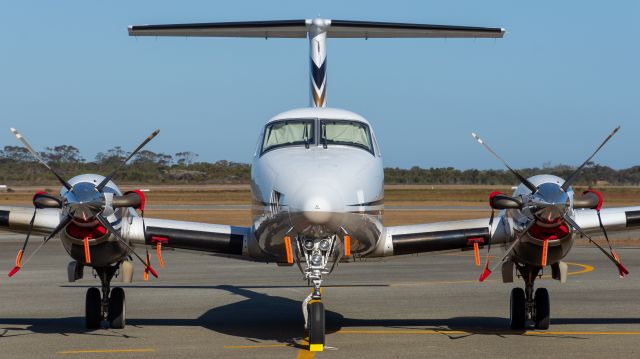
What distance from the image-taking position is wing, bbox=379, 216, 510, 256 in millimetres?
12773

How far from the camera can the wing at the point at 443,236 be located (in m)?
12.8

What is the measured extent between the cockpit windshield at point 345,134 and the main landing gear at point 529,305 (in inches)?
115

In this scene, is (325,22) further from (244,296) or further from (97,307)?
(97,307)

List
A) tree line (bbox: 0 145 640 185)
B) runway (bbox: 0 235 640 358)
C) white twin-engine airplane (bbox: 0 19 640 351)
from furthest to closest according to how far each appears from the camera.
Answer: tree line (bbox: 0 145 640 185) < runway (bbox: 0 235 640 358) < white twin-engine airplane (bbox: 0 19 640 351)

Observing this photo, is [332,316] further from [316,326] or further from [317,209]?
[317,209]

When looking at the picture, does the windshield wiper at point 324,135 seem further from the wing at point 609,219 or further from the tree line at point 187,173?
the tree line at point 187,173

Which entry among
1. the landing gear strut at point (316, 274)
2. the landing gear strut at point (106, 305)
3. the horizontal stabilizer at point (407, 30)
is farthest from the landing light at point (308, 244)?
the horizontal stabilizer at point (407, 30)

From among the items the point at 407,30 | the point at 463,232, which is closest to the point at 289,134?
the point at 463,232

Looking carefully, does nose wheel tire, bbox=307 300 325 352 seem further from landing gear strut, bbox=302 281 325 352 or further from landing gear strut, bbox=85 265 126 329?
landing gear strut, bbox=85 265 126 329

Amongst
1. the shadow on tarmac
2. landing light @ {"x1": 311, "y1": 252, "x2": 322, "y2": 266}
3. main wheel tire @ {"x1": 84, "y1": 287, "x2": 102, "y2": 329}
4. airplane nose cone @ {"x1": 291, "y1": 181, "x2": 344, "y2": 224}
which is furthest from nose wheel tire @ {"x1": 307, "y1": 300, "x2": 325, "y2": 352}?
main wheel tire @ {"x1": 84, "y1": 287, "x2": 102, "y2": 329}

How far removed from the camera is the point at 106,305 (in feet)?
43.0

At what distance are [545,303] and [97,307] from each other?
6.32 m

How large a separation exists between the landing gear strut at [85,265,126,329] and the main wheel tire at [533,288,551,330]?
5.87 metres

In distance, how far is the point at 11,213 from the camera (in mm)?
12781
